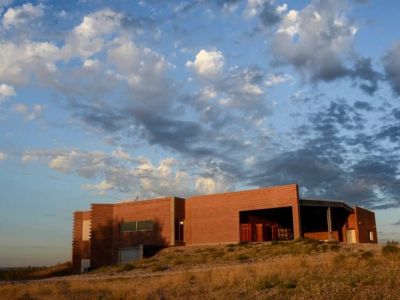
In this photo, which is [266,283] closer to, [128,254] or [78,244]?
[128,254]

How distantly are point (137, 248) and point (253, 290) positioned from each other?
130ft

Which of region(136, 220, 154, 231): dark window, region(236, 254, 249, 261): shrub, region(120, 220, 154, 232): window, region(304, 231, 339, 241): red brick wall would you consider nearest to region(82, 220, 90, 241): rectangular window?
region(120, 220, 154, 232): window

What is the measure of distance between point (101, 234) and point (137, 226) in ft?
16.9

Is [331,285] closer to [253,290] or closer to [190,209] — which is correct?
[253,290]

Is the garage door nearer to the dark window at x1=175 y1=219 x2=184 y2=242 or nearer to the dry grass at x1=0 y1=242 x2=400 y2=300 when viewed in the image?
the dark window at x1=175 y1=219 x2=184 y2=242

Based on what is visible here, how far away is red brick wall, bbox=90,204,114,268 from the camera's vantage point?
58719mm

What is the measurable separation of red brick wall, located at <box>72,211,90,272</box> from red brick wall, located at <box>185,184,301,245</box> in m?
15.6

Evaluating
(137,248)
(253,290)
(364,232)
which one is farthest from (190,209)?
(253,290)

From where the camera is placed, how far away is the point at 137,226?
57.3m

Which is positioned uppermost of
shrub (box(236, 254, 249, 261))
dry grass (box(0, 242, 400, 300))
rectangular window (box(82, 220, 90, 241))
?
rectangular window (box(82, 220, 90, 241))

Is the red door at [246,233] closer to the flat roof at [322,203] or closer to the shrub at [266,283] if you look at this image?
the flat roof at [322,203]

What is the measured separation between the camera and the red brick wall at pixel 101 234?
58719 mm

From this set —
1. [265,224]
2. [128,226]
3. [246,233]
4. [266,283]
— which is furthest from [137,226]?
[266,283]

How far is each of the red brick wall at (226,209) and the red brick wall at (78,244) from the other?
1558 centimetres
